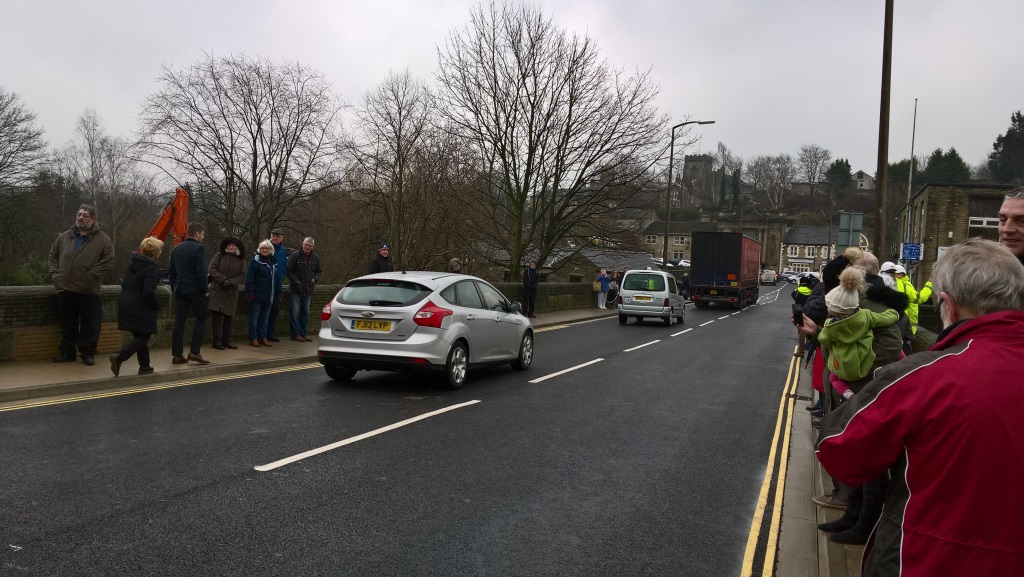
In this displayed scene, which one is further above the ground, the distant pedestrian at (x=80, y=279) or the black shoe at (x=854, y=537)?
the distant pedestrian at (x=80, y=279)

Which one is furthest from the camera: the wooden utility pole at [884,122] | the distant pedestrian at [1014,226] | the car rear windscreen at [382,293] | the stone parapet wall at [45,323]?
the wooden utility pole at [884,122]

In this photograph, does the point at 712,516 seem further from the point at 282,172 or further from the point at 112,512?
the point at 282,172

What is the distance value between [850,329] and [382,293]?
593 cm

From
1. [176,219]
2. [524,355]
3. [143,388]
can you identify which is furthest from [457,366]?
[176,219]

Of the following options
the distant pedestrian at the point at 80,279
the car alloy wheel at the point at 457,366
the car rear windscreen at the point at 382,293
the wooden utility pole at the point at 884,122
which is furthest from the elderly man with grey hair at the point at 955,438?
the wooden utility pole at the point at 884,122

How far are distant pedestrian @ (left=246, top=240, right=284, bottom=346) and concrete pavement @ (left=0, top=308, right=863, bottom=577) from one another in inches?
13.1

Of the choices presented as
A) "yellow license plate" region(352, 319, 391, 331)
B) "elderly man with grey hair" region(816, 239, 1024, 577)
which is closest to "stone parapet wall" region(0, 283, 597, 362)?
"yellow license plate" region(352, 319, 391, 331)

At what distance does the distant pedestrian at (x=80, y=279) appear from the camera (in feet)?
30.1

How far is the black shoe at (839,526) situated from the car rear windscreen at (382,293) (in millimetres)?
5765

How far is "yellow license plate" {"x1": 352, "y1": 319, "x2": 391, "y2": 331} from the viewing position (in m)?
8.97

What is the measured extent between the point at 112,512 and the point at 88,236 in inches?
243

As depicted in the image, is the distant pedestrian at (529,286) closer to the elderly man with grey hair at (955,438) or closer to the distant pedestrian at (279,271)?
the distant pedestrian at (279,271)

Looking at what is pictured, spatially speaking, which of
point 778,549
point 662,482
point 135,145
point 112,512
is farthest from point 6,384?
point 135,145

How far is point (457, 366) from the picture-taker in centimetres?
940
